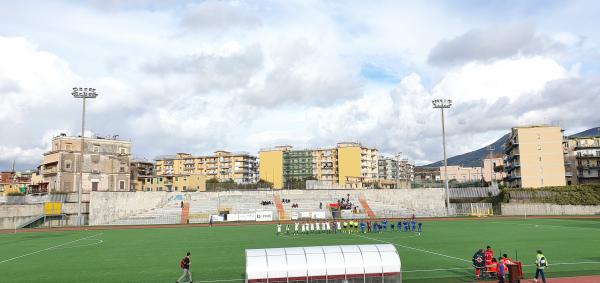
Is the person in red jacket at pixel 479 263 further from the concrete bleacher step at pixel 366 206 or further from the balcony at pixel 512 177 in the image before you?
the balcony at pixel 512 177

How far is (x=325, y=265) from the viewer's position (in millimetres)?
16906

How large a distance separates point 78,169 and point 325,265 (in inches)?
4088

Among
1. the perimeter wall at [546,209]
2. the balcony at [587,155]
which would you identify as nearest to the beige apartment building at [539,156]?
the balcony at [587,155]

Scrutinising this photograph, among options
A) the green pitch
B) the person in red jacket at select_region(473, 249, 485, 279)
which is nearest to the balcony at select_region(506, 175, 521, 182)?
the green pitch

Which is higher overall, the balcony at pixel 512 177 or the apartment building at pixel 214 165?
the apartment building at pixel 214 165

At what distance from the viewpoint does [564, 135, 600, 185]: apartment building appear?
103500mm

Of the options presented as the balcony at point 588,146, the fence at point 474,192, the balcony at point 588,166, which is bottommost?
the fence at point 474,192

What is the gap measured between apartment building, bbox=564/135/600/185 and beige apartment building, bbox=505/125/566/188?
871 centimetres

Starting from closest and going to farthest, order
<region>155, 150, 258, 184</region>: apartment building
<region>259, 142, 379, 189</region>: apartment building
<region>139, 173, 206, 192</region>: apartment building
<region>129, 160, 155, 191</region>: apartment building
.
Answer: <region>139, 173, 206, 192</region>: apartment building, <region>129, 160, 155, 191</region>: apartment building, <region>259, 142, 379, 189</region>: apartment building, <region>155, 150, 258, 184</region>: apartment building

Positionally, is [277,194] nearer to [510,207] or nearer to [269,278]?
[510,207]

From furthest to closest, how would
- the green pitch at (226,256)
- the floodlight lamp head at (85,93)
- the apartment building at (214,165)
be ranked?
the apartment building at (214,165) → the floodlight lamp head at (85,93) → the green pitch at (226,256)

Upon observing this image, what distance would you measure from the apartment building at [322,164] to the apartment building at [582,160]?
206ft

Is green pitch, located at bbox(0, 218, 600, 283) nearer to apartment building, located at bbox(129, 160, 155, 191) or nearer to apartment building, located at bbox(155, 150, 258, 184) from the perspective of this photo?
apartment building, located at bbox(129, 160, 155, 191)

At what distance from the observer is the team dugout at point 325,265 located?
1662cm
